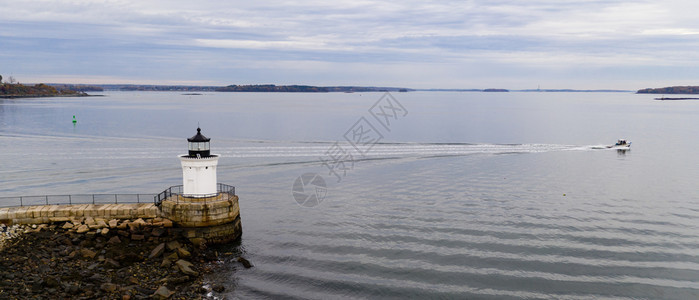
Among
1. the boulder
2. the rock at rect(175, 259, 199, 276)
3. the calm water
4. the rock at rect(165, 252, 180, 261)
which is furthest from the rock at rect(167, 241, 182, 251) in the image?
the calm water

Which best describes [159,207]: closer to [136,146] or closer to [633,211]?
[633,211]

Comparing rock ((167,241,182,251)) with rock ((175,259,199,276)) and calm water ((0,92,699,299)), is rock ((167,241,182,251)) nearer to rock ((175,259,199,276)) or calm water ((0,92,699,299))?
rock ((175,259,199,276))

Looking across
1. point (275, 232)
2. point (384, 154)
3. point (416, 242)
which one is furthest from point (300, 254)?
point (384, 154)

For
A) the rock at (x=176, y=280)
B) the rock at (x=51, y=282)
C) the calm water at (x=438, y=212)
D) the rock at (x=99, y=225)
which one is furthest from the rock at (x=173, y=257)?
the rock at (x=51, y=282)

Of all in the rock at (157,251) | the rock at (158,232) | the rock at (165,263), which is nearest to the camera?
the rock at (165,263)

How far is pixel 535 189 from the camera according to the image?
4481cm

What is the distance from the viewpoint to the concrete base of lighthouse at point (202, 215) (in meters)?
27.0

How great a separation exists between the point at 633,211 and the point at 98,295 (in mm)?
36412

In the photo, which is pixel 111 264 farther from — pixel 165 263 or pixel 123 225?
pixel 123 225

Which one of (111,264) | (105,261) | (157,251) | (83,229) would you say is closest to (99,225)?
(83,229)

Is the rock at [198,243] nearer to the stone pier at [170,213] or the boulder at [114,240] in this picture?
the stone pier at [170,213]

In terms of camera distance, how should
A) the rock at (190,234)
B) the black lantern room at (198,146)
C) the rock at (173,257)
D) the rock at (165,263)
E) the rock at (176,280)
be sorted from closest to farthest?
the rock at (176,280) < the rock at (165,263) < the rock at (173,257) < the rock at (190,234) < the black lantern room at (198,146)

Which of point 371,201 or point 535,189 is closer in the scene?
point 371,201

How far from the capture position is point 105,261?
23.5 m
